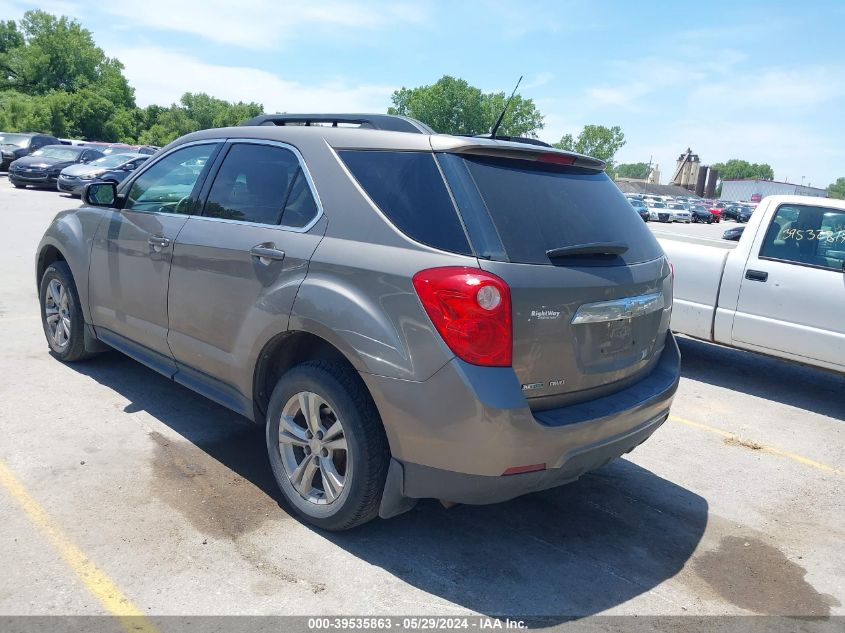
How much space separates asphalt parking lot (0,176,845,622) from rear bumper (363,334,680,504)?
477 millimetres

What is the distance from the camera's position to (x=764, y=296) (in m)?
6.31

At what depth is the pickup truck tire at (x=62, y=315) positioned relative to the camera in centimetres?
531

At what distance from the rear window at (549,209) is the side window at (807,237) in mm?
3204

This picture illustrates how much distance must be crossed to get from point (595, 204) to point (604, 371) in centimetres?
84

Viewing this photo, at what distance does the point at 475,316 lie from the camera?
2.80m

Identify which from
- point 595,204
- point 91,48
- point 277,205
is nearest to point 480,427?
point 595,204

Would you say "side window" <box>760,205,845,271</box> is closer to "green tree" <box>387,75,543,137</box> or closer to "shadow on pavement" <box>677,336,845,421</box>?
"shadow on pavement" <box>677,336,845,421</box>

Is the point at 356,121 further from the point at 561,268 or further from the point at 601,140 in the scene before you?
the point at 601,140

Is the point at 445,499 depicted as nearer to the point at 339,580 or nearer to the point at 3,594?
the point at 339,580

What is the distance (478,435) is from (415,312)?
0.55 m

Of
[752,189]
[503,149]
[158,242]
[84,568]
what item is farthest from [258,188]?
[752,189]

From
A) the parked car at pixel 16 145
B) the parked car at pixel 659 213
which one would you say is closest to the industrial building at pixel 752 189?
the parked car at pixel 659 213

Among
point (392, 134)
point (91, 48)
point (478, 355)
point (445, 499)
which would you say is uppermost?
point (91, 48)

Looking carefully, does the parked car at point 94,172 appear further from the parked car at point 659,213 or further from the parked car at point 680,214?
the parked car at point 680,214
